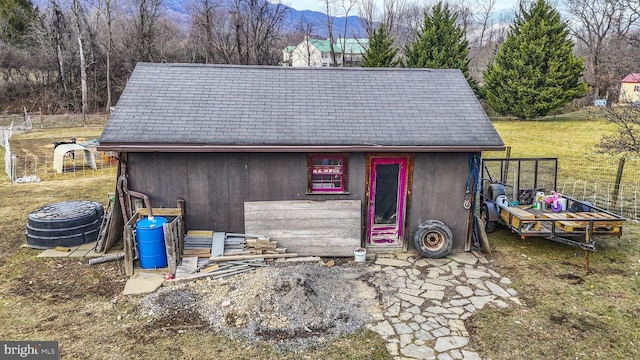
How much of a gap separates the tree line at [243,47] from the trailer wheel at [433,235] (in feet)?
40.0

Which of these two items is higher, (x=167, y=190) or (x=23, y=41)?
(x=23, y=41)

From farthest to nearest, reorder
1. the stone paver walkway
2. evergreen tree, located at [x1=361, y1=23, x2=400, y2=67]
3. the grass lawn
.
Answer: evergreen tree, located at [x1=361, y1=23, x2=400, y2=67] → the stone paver walkway → the grass lawn

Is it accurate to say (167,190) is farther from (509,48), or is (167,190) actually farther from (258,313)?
(509,48)

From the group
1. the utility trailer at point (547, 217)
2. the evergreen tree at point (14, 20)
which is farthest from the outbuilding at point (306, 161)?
the evergreen tree at point (14, 20)

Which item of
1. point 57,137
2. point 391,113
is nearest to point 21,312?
point 391,113

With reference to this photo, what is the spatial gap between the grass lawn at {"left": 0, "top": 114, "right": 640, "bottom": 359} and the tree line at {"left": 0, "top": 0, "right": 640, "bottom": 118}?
11081mm

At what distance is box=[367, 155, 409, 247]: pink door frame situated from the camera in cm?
864

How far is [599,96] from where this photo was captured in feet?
128

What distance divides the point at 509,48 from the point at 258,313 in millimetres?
28833

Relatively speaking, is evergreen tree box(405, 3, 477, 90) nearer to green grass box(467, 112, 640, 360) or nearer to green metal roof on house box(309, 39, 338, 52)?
green grass box(467, 112, 640, 360)

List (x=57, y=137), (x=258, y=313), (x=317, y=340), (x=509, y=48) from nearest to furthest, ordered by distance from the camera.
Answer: (x=317, y=340) < (x=258, y=313) < (x=57, y=137) < (x=509, y=48)

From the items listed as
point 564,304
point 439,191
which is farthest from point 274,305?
point 564,304

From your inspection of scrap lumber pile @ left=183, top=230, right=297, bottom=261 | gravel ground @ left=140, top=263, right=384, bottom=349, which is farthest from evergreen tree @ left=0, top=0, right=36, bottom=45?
gravel ground @ left=140, top=263, right=384, bottom=349

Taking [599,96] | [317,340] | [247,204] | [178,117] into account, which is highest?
[599,96]
